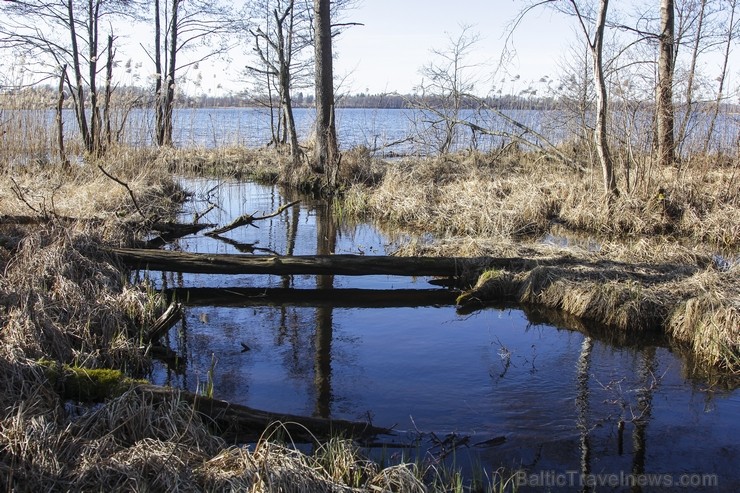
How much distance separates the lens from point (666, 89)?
1276cm

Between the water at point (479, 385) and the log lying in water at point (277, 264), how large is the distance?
1.45ft

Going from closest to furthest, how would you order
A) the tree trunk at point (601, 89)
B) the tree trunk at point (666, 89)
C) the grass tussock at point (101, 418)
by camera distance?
the grass tussock at point (101, 418)
the tree trunk at point (601, 89)
the tree trunk at point (666, 89)

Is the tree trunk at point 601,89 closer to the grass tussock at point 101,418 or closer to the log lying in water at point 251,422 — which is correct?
the grass tussock at point 101,418

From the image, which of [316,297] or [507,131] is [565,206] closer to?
[507,131]

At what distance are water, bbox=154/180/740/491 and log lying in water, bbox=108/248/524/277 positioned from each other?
44cm

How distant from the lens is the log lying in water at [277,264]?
8.69 meters

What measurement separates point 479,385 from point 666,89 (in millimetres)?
9181

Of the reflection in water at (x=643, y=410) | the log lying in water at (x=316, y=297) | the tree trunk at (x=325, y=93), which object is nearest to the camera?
the reflection in water at (x=643, y=410)

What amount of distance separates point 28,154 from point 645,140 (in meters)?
11.9

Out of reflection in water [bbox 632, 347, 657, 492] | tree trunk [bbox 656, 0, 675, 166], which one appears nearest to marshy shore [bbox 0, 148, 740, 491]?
reflection in water [bbox 632, 347, 657, 492]

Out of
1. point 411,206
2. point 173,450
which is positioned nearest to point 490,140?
point 411,206

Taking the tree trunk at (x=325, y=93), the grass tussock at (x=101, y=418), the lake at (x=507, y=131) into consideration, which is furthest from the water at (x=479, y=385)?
the tree trunk at (x=325, y=93)

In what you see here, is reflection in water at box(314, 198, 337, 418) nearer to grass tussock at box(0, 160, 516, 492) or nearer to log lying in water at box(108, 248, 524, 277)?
log lying in water at box(108, 248, 524, 277)

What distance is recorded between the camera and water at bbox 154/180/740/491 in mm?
4797
